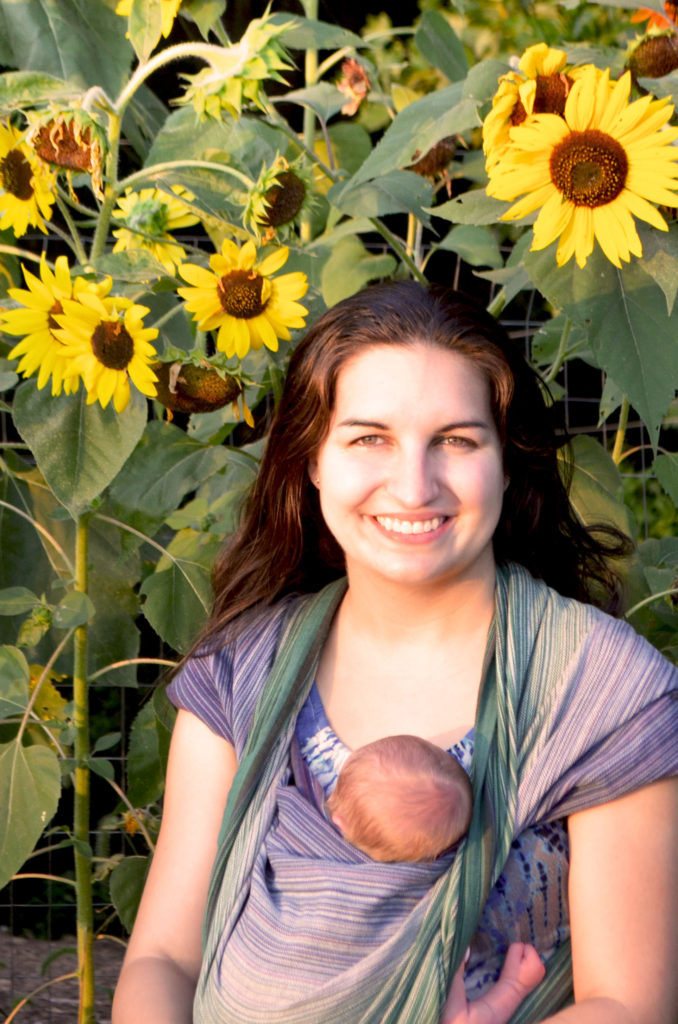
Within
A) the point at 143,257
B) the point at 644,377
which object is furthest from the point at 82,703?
the point at 644,377

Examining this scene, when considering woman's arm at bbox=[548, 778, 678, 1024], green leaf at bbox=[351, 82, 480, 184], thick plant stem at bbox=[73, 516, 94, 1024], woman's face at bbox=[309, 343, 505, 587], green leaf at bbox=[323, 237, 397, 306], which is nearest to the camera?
woman's arm at bbox=[548, 778, 678, 1024]

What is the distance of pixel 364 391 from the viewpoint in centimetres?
150

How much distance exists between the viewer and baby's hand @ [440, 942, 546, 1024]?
1.35 meters

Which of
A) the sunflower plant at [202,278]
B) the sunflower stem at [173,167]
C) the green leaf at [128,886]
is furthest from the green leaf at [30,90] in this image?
the green leaf at [128,886]

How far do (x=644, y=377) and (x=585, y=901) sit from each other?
56 cm

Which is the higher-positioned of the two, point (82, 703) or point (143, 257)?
point (143, 257)

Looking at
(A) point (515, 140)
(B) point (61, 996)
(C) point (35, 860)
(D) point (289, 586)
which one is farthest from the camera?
(C) point (35, 860)

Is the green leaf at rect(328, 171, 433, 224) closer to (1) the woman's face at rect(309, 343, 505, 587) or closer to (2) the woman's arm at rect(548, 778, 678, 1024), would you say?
(1) the woman's face at rect(309, 343, 505, 587)

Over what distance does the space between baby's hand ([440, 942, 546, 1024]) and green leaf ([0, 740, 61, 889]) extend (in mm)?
557

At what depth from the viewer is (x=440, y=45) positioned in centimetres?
191

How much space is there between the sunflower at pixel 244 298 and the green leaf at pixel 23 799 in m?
0.55

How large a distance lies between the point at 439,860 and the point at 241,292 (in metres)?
0.69

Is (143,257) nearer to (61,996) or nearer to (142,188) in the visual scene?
(142,188)

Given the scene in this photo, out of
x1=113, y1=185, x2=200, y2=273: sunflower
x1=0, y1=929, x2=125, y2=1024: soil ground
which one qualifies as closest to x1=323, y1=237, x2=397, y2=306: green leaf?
x1=113, y1=185, x2=200, y2=273: sunflower
